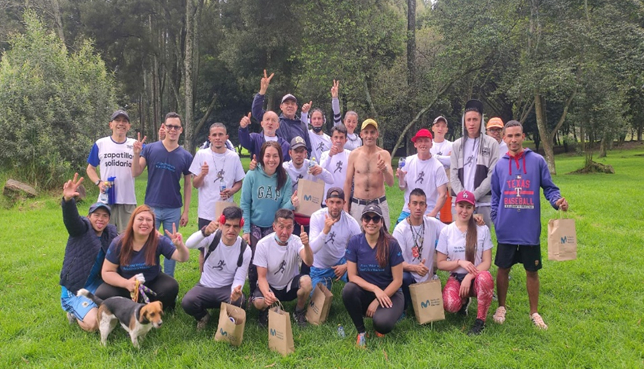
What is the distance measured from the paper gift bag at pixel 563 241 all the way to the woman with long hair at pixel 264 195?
3046 mm

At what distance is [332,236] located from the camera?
203 inches

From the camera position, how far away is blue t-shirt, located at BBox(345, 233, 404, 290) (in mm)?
4504

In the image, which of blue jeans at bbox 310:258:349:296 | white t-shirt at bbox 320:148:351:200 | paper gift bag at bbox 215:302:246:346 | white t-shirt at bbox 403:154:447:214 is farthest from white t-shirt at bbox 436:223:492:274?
paper gift bag at bbox 215:302:246:346

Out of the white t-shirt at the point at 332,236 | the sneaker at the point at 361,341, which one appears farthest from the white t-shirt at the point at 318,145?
the sneaker at the point at 361,341

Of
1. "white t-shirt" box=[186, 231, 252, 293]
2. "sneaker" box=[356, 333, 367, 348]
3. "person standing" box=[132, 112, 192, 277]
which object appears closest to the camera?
"sneaker" box=[356, 333, 367, 348]

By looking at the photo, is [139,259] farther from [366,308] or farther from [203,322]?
[366,308]

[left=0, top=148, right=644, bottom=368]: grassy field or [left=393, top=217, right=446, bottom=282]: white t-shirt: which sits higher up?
[left=393, top=217, right=446, bottom=282]: white t-shirt

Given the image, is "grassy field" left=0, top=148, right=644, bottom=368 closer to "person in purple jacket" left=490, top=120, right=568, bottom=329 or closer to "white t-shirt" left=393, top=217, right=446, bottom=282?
"person in purple jacket" left=490, top=120, right=568, bottom=329

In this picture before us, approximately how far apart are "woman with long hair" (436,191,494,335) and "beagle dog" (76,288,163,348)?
3.12 metres

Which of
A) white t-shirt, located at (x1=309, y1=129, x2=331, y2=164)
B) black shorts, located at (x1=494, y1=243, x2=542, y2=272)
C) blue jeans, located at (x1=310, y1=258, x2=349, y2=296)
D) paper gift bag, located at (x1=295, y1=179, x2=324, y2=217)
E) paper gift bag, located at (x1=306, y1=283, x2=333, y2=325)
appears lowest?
paper gift bag, located at (x1=306, y1=283, x2=333, y2=325)

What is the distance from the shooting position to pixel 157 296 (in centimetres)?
471

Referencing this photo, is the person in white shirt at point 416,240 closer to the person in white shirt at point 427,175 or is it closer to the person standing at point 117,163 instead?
the person in white shirt at point 427,175

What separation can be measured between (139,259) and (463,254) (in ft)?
12.1

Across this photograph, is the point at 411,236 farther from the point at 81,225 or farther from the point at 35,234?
the point at 35,234
